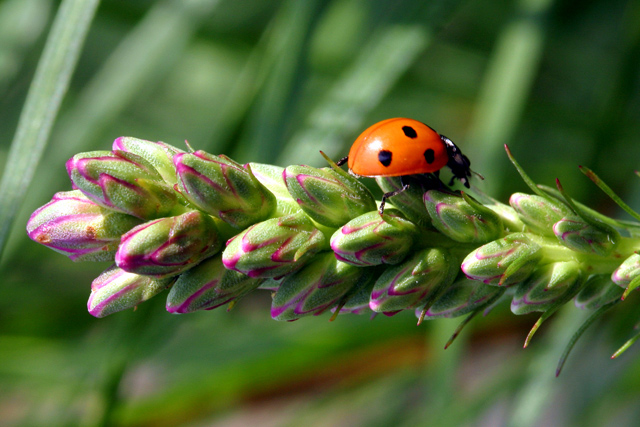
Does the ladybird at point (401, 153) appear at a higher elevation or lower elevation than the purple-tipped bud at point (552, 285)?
higher

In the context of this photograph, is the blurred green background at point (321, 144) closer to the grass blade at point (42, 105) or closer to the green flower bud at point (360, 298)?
the grass blade at point (42, 105)

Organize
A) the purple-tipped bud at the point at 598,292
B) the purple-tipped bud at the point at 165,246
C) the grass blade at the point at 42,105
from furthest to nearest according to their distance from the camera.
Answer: the grass blade at the point at 42,105 < the purple-tipped bud at the point at 598,292 < the purple-tipped bud at the point at 165,246

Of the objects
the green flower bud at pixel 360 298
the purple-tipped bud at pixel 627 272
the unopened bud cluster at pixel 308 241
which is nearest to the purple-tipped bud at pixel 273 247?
the unopened bud cluster at pixel 308 241

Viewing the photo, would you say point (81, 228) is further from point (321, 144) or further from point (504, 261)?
point (321, 144)

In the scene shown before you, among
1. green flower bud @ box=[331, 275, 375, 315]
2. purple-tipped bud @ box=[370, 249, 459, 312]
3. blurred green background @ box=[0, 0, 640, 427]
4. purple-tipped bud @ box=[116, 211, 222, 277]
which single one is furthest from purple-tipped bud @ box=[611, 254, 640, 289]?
blurred green background @ box=[0, 0, 640, 427]

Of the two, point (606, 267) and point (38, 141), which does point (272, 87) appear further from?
Answer: point (606, 267)

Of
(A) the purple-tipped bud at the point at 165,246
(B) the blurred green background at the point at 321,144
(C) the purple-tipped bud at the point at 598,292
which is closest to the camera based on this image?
(A) the purple-tipped bud at the point at 165,246

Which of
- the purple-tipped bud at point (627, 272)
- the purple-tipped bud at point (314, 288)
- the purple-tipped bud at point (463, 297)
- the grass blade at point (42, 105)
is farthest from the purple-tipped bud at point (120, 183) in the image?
the purple-tipped bud at point (627, 272)

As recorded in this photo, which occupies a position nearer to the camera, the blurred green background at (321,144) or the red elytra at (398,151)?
the red elytra at (398,151)

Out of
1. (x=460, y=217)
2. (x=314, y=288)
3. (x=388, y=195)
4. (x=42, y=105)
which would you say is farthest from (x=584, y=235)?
(x=42, y=105)

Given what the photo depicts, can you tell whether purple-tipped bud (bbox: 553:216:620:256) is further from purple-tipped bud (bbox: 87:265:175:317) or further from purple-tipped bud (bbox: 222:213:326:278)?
purple-tipped bud (bbox: 87:265:175:317)
